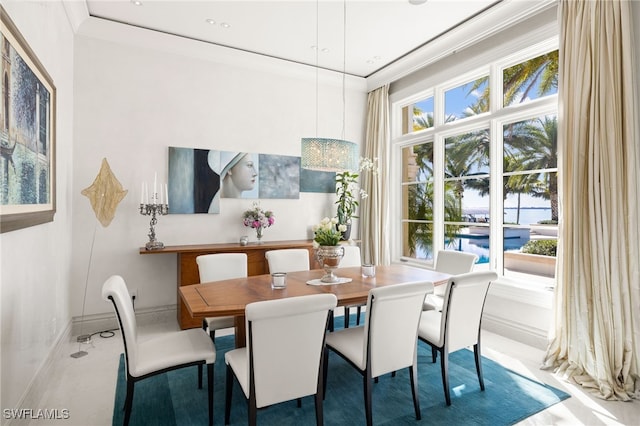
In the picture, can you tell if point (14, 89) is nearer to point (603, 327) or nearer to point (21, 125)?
point (21, 125)

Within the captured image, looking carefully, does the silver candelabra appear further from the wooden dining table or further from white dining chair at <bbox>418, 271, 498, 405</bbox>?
white dining chair at <bbox>418, 271, 498, 405</bbox>

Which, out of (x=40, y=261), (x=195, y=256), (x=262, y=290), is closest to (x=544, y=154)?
(x=262, y=290)

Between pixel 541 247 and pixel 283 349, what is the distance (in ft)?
9.52

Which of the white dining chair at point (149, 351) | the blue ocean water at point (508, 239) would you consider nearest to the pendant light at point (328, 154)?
the white dining chair at point (149, 351)

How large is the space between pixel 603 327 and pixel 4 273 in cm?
383

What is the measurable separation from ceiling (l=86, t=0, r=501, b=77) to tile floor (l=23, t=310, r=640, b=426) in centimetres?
326

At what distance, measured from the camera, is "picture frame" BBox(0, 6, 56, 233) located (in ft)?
5.58

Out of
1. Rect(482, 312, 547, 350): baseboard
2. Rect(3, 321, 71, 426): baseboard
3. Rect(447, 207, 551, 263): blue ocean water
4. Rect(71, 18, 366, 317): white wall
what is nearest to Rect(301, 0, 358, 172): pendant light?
Rect(71, 18, 366, 317): white wall

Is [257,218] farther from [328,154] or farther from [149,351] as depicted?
[149,351]

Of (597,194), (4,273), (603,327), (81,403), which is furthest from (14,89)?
(603,327)

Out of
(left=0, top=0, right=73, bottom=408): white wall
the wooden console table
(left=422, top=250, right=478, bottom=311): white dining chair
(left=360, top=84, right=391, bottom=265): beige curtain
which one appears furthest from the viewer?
(left=360, top=84, right=391, bottom=265): beige curtain

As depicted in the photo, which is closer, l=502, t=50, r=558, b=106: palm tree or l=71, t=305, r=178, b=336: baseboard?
l=502, t=50, r=558, b=106: palm tree

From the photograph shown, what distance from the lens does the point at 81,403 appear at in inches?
91.7

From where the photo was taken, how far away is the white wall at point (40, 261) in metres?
1.84
